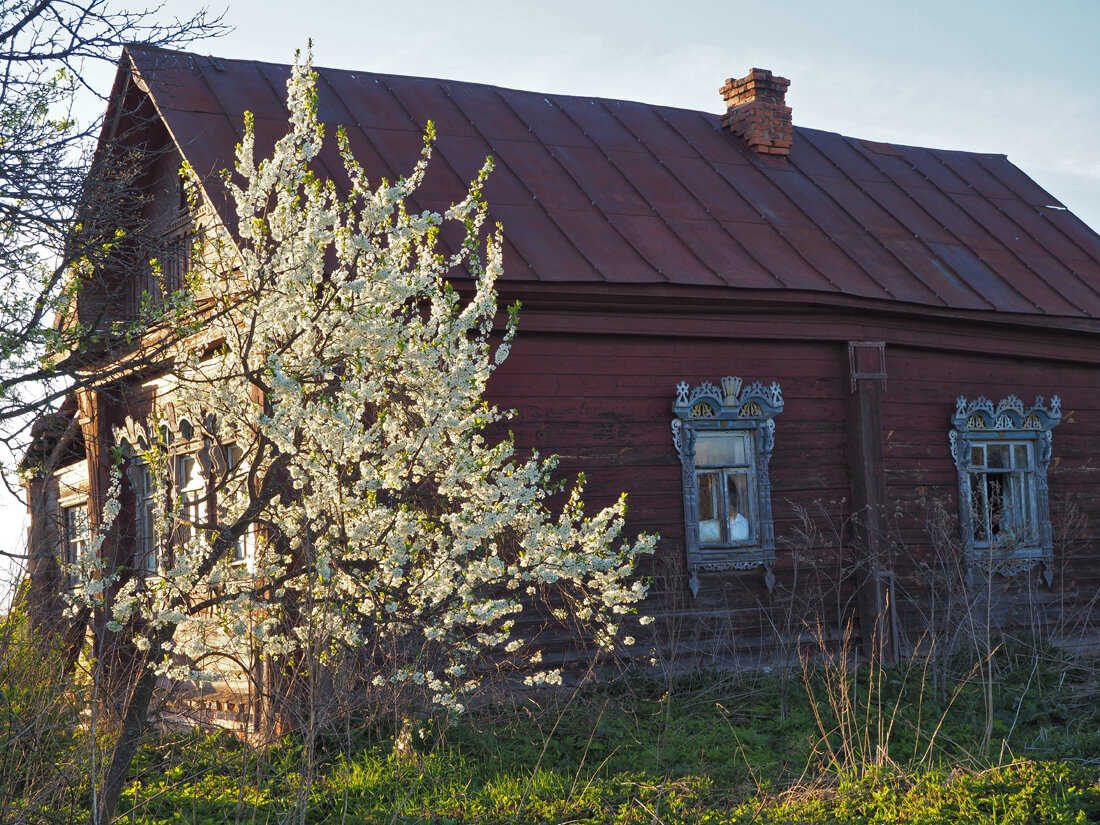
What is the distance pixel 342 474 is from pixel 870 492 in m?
5.76

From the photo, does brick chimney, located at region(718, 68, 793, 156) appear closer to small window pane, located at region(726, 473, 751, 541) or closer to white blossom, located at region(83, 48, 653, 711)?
small window pane, located at region(726, 473, 751, 541)

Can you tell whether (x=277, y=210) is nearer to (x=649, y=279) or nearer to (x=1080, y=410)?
(x=649, y=279)

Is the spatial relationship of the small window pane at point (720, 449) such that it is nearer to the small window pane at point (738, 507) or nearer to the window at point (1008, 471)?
the small window pane at point (738, 507)

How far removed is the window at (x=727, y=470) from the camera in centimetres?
1074

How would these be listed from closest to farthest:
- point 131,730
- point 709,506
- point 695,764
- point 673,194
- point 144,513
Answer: point 131,730 → point 695,764 → point 709,506 → point 144,513 → point 673,194

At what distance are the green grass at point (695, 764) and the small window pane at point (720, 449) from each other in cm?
194

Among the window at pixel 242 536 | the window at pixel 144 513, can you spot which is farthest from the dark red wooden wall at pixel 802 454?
the window at pixel 144 513

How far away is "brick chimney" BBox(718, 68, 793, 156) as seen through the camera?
13.6 metres

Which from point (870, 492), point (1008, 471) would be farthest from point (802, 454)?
point (1008, 471)

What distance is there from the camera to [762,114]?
1361cm

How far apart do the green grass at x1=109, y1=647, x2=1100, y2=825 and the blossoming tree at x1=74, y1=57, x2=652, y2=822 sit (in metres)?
0.60

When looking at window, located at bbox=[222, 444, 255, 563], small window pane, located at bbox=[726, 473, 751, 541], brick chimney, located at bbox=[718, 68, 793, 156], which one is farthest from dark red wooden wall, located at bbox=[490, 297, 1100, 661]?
brick chimney, located at bbox=[718, 68, 793, 156]

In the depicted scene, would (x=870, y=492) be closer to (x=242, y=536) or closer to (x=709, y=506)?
(x=709, y=506)

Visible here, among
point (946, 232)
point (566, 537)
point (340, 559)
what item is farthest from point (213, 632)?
point (946, 232)
